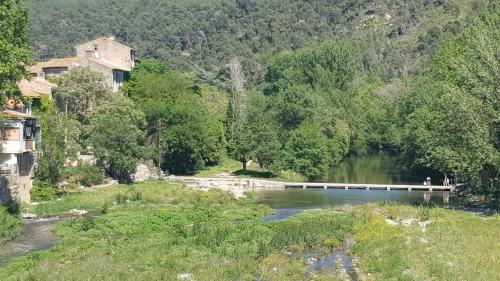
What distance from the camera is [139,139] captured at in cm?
8912

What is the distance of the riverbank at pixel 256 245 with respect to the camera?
124 feet

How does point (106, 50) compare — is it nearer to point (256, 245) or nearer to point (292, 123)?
point (292, 123)

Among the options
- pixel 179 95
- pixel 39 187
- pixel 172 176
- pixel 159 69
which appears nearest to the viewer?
pixel 39 187

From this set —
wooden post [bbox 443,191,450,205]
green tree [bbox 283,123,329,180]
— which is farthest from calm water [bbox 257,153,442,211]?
green tree [bbox 283,123,329,180]

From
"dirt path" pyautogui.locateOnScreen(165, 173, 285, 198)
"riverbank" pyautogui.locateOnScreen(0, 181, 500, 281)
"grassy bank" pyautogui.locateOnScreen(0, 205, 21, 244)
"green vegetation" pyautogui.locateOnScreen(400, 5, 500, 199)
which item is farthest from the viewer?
"dirt path" pyautogui.locateOnScreen(165, 173, 285, 198)

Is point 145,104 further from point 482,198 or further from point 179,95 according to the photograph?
point 482,198

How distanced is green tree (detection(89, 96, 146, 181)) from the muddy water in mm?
23975

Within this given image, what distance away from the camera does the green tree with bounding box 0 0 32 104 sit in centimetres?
5156

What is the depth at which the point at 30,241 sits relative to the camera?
50375mm

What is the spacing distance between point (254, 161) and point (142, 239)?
199 feet

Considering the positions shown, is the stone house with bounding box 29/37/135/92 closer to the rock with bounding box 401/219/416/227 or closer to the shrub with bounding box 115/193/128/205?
the shrub with bounding box 115/193/128/205

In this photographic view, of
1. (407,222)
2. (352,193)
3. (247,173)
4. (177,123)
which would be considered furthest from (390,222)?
(177,123)

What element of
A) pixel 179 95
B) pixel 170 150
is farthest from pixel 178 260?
pixel 179 95

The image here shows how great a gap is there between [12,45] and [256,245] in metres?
24.5
